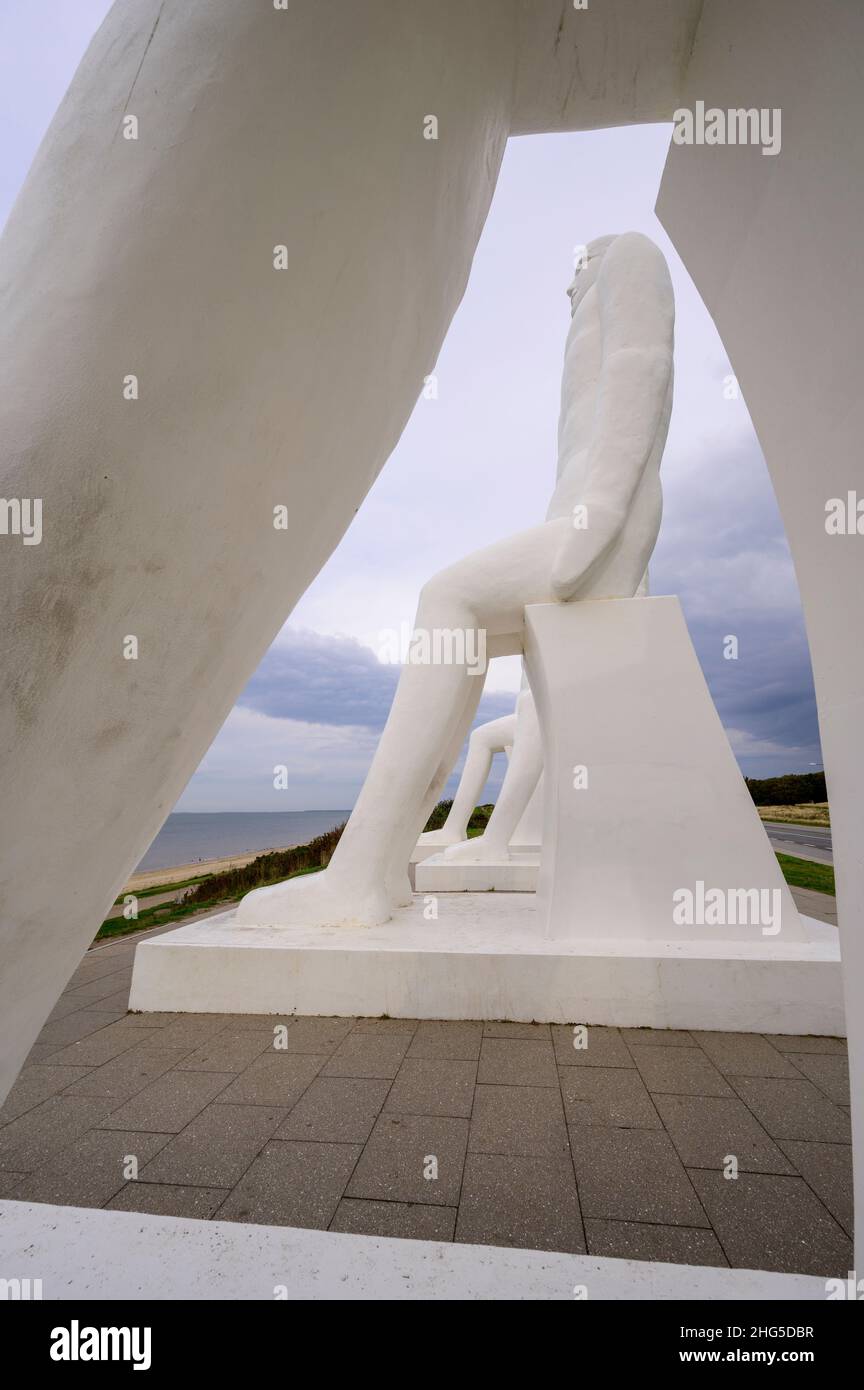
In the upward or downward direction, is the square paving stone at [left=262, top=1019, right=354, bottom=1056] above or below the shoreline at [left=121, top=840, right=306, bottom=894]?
above

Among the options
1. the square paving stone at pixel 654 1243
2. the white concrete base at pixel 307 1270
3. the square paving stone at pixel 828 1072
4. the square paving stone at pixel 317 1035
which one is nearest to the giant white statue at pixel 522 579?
the square paving stone at pixel 317 1035

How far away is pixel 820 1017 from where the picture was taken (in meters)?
3.33

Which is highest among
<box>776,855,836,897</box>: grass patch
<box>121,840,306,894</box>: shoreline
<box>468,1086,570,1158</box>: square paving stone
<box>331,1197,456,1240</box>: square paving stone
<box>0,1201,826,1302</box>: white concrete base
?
<box>0,1201,826,1302</box>: white concrete base

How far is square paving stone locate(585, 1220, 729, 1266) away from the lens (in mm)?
1674

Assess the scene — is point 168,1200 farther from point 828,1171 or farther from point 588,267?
point 588,267

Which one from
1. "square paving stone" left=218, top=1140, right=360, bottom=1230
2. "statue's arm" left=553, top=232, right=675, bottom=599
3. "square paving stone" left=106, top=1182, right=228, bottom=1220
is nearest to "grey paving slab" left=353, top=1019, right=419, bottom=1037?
"square paving stone" left=218, top=1140, right=360, bottom=1230

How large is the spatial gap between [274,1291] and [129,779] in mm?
1132

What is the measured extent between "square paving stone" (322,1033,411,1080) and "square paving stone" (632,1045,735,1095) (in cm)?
112

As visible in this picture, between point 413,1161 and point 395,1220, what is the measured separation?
12.3 inches

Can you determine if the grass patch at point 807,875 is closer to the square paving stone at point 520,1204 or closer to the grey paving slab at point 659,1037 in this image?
the grey paving slab at point 659,1037

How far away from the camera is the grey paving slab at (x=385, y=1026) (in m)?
3.38

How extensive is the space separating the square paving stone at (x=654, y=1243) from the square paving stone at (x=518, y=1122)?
1.34ft

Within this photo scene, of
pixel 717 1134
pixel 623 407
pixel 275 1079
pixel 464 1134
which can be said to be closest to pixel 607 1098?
pixel 717 1134

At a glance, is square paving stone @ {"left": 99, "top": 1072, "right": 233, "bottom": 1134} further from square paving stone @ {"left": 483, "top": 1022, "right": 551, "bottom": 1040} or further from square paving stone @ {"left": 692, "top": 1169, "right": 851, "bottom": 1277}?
square paving stone @ {"left": 692, "top": 1169, "right": 851, "bottom": 1277}
